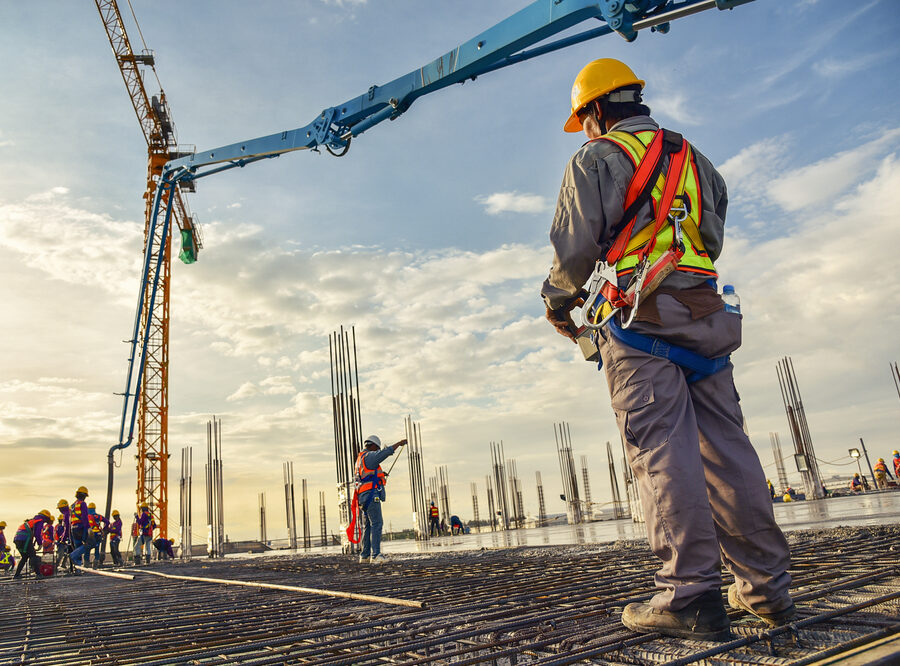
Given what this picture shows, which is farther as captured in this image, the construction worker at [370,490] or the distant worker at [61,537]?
the distant worker at [61,537]

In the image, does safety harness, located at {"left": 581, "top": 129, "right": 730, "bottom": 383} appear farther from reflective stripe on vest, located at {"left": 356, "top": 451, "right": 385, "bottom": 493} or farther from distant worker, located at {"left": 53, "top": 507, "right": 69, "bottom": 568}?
distant worker, located at {"left": 53, "top": 507, "right": 69, "bottom": 568}

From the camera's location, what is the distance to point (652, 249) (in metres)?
1.93

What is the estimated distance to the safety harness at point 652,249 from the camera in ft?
6.13

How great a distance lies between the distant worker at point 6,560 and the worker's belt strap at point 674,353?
67.2 ft

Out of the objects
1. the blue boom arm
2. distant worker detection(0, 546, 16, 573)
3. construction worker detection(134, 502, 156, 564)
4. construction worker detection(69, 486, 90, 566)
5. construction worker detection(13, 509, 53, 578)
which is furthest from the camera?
distant worker detection(0, 546, 16, 573)

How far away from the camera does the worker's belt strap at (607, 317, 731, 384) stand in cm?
184

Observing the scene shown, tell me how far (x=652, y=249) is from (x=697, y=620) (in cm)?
102

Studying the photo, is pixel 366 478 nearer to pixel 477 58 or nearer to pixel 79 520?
pixel 477 58

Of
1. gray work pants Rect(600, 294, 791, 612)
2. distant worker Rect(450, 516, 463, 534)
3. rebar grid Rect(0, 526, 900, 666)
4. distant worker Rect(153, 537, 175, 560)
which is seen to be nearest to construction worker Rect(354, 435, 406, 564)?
rebar grid Rect(0, 526, 900, 666)

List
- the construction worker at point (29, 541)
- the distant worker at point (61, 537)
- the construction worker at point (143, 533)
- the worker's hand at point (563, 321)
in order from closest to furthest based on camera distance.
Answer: the worker's hand at point (563, 321) < the construction worker at point (29, 541) < the distant worker at point (61, 537) < the construction worker at point (143, 533)

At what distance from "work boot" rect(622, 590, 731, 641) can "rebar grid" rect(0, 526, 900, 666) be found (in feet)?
0.10

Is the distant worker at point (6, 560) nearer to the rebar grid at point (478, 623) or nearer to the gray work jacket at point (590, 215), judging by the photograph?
the rebar grid at point (478, 623)

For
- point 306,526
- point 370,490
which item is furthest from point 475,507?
point 370,490

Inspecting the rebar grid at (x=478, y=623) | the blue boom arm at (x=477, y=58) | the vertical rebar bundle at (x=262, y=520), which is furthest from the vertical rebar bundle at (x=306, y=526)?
the rebar grid at (x=478, y=623)
